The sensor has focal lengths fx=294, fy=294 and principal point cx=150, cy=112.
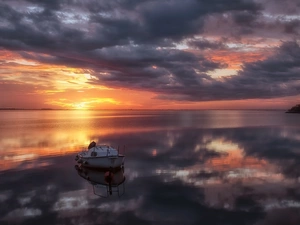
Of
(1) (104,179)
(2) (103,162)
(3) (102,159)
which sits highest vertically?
(3) (102,159)

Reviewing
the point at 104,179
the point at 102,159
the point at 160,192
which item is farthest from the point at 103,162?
the point at 160,192

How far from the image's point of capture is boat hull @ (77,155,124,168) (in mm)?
35250

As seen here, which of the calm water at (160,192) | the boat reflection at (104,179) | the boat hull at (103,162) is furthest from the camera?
the boat hull at (103,162)

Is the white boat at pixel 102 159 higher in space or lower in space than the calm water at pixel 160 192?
higher

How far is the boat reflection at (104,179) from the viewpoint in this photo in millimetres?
26786

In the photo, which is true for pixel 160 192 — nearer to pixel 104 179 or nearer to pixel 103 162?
pixel 104 179

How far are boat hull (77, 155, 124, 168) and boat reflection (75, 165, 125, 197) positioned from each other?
47 centimetres

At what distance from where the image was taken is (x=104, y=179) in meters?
31.6

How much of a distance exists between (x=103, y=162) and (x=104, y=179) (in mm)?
4284

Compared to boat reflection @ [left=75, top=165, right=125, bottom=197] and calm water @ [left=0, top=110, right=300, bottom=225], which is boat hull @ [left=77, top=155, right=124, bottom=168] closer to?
boat reflection @ [left=75, top=165, right=125, bottom=197]

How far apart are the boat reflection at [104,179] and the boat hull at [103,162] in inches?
18.5

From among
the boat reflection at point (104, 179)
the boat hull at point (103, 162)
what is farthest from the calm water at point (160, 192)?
the boat hull at point (103, 162)

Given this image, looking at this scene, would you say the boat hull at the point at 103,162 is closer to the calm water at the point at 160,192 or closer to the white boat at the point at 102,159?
the white boat at the point at 102,159

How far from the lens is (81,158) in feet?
122
